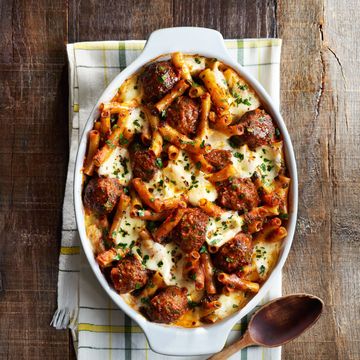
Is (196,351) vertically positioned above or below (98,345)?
above

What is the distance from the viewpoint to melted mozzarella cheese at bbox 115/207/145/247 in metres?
3.00

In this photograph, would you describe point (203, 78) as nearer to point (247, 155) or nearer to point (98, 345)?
point (247, 155)

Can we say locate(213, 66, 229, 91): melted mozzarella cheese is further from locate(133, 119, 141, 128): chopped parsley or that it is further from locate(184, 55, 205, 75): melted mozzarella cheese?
locate(133, 119, 141, 128): chopped parsley

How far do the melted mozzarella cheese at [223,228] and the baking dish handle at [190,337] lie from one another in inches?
16.6

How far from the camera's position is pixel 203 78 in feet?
9.96

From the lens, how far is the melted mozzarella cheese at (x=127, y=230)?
300 centimetres

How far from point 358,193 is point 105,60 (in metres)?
1.69

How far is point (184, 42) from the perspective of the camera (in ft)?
10.00

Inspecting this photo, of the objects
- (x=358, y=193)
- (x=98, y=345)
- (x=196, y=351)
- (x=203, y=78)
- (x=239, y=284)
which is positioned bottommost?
(x=98, y=345)

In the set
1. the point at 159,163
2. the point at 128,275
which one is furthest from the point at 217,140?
the point at 128,275

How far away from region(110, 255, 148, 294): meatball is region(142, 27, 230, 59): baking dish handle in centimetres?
104

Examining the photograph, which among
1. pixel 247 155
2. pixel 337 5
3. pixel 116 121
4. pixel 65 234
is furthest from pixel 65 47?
pixel 337 5

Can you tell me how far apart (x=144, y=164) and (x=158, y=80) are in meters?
0.42

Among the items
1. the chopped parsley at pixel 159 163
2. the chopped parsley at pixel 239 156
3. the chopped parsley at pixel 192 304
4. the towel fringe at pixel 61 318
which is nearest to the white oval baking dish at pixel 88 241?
the chopped parsley at pixel 192 304
